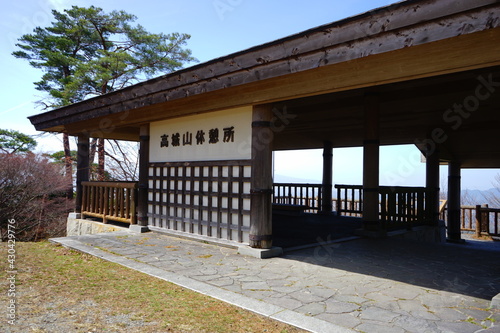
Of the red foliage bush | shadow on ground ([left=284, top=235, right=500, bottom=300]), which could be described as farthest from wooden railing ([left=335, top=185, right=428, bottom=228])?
the red foliage bush

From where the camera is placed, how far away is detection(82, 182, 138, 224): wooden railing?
27.0ft

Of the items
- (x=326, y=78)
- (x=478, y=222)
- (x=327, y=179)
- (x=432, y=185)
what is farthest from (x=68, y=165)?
(x=478, y=222)

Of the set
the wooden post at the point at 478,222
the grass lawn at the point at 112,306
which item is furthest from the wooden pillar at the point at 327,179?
the grass lawn at the point at 112,306

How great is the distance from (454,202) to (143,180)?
11.7m

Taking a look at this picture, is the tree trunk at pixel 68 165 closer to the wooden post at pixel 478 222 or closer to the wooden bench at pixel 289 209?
the wooden bench at pixel 289 209

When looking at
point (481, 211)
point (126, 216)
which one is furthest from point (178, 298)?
point (481, 211)

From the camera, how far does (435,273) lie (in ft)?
15.1

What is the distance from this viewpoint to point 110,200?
8.97m

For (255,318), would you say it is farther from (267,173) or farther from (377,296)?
(267,173)

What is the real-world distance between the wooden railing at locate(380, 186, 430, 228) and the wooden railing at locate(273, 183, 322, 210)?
13.5 feet

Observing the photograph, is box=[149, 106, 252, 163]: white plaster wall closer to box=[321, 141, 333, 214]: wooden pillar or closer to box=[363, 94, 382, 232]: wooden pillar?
box=[363, 94, 382, 232]: wooden pillar

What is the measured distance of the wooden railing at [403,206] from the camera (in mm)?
7754

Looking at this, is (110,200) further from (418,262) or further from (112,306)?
(418,262)

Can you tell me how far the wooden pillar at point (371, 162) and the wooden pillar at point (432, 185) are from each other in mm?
3081
